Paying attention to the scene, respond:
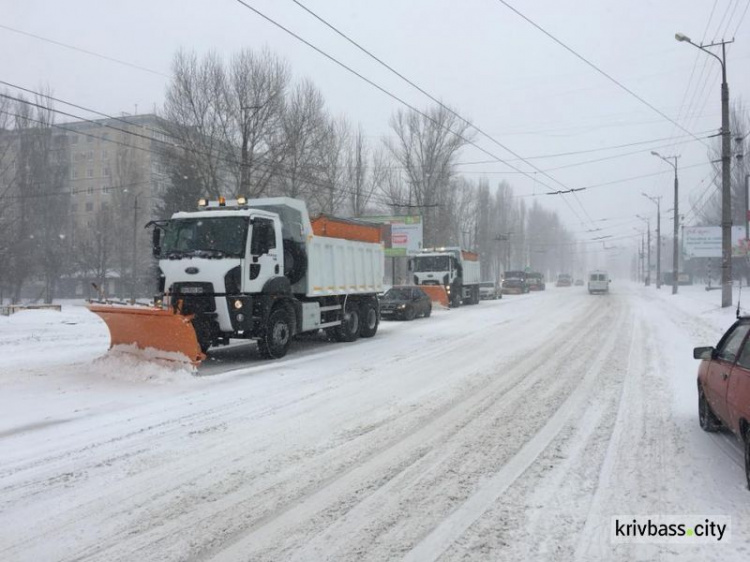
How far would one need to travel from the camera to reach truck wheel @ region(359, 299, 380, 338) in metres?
16.9

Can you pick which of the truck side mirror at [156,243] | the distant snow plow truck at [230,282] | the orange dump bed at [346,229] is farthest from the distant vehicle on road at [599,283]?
the truck side mirror at [156,243]

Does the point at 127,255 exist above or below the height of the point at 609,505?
above

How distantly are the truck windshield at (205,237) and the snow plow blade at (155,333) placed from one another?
1.59 meters

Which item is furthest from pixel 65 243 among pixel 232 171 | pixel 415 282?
pixel 415 282

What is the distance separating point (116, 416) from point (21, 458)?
1693mm

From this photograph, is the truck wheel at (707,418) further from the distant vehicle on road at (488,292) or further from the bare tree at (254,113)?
the distant vehicle on road at (488,292)

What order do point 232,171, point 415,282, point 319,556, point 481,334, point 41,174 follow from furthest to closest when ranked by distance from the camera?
point 41,174 < point 415,282 < point 232,171 < point 481,334 < point 319,556

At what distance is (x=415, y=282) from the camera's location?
3412 centimetres

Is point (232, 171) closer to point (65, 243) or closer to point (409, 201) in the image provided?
point (409, 201)

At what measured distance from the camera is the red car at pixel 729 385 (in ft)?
15.5

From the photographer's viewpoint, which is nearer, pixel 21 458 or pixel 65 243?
pixel 21 458

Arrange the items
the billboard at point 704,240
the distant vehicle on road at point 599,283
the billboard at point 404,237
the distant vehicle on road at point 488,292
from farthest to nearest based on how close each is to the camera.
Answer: the distant vehicle on road at point 599,283, the billboard at point 704,240, the billboard at point 404,237, the distant vehicle on road at point 488,292

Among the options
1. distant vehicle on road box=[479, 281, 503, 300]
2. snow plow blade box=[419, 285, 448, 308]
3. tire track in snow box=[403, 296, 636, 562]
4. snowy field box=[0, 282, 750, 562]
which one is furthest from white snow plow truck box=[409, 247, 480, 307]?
tire track in snow box=[403, 296, 636, 562]

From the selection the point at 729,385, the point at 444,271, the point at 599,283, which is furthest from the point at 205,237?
the point at 599,283
